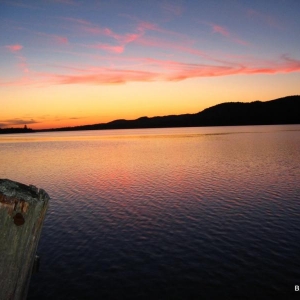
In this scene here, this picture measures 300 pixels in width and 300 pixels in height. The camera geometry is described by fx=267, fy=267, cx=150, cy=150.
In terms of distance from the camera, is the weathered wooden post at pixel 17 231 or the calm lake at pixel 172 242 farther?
the calm lake at pixel 172 242

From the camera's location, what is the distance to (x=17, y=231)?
2.89 meters

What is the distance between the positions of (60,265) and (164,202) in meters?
13.9

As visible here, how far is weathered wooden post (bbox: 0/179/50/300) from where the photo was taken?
2.79 m

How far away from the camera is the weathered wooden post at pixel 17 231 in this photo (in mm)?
2787

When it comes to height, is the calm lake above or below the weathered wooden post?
below

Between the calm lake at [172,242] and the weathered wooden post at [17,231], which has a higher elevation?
the weathered wooden post at [17,231]

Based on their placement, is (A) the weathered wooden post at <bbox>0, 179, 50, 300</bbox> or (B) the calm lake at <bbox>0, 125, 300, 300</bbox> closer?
(A) the weathered wooden post at <bbox>0, 179, 50, 300</bbox>

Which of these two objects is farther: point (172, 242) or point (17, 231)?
point (172, 242)

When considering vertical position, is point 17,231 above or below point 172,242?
above

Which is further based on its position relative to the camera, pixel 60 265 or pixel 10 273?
pixel 60 265

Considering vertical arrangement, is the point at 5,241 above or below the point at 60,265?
above

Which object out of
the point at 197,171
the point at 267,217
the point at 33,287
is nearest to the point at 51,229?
the point at 33,287

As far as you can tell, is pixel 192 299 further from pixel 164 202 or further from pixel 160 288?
pixel 164 202

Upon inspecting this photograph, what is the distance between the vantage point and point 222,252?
16797 millimetres
